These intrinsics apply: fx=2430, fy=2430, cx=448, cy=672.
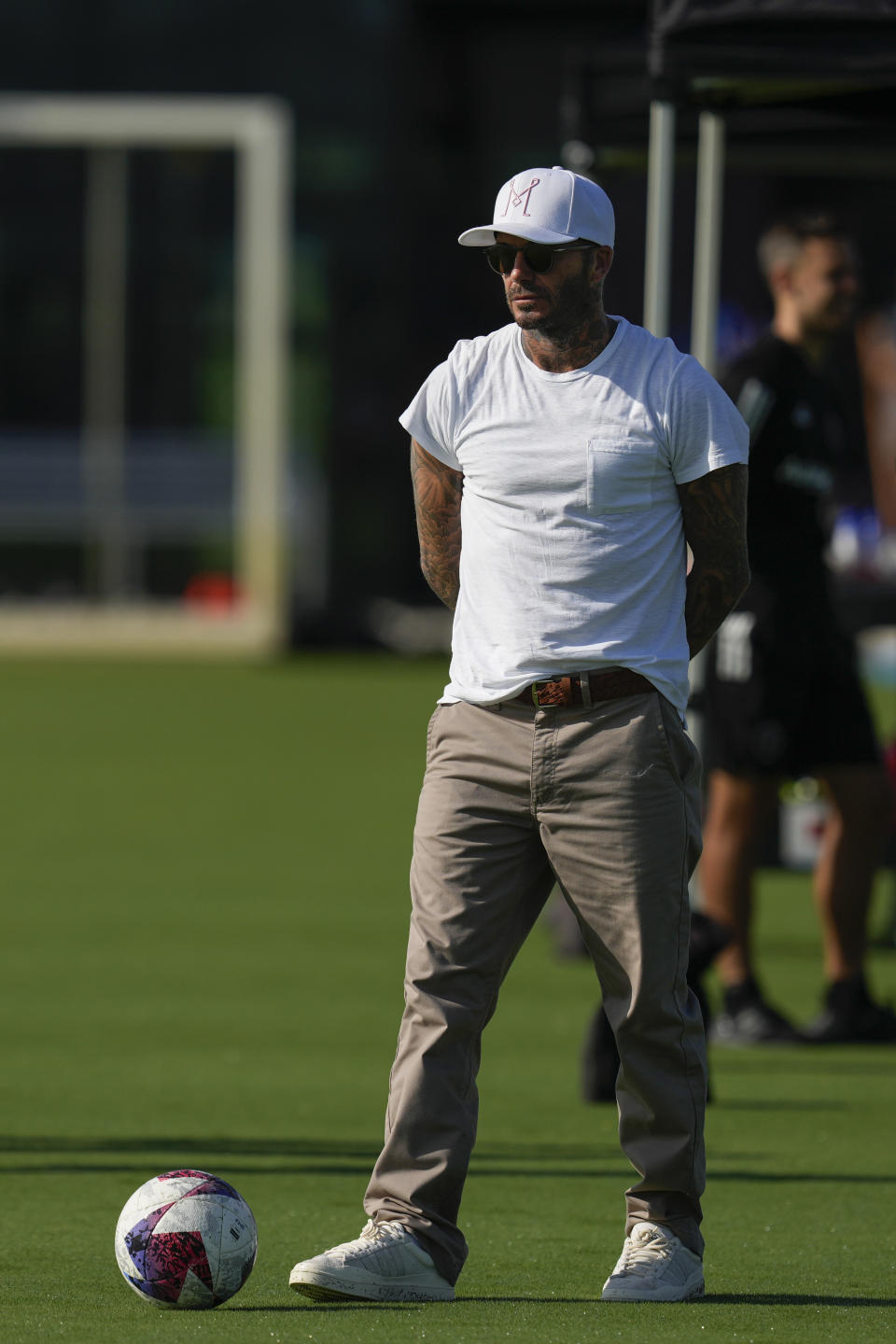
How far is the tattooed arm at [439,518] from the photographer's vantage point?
475cm

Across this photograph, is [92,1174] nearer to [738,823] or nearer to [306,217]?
[738,823]

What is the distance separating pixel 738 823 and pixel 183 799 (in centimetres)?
657

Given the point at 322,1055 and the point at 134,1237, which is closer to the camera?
the point at 134,1237

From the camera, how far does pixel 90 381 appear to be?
2591 cm

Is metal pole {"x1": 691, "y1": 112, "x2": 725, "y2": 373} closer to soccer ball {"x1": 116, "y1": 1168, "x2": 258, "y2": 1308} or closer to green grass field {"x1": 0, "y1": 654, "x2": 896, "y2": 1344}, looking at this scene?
green grass field {"x1": 0, "y1": 654, "x2": 896, "y2": 1344}

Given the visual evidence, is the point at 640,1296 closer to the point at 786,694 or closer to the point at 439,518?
the point at 439,518

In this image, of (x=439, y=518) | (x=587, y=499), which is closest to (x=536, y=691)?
(x=587, y=499)

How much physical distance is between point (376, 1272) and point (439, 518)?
1.45m

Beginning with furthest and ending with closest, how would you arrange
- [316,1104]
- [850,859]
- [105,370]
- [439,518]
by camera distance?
[105,370], [850,859], [316,1104], [439,518]

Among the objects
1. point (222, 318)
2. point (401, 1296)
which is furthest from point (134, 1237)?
point (222, 318)

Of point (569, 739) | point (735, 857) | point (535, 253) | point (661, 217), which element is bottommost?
point (735, 857)

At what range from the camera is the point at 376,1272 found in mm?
4430

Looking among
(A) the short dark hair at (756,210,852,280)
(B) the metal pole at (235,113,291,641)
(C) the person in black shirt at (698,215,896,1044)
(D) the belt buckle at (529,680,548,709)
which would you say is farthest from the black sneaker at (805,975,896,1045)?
(B) the metal pole at (235,113,291,641)

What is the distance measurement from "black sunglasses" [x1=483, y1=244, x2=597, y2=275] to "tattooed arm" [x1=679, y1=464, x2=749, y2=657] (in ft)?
1.58
